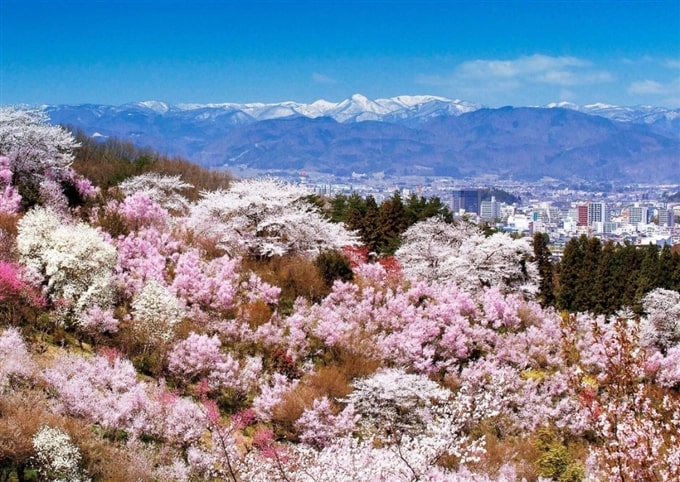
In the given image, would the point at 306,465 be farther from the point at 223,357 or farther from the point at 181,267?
the point at 181,267

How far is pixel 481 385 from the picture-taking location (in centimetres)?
1232

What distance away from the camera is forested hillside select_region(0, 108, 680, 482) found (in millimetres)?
7430

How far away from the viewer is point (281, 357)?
1173 cm

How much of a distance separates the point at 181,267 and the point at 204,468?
20.2 ft

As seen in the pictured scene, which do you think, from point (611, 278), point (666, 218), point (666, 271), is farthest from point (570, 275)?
point (666, 218)

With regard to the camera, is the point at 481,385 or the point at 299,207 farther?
the point at 299,207

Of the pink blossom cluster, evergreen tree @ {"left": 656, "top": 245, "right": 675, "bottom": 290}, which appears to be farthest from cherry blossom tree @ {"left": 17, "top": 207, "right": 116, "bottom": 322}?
evergreen tree @ {"left": 656, "top": 245, "right": 675, "bottom": 290}

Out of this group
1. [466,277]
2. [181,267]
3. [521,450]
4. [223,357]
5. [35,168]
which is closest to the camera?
[521,450]

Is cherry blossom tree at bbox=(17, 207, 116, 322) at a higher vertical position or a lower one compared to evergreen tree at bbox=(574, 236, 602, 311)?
higher

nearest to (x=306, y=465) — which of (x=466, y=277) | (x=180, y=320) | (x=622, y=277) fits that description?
(x=180, y=320)

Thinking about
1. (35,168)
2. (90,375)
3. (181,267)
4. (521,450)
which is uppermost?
(35,168)

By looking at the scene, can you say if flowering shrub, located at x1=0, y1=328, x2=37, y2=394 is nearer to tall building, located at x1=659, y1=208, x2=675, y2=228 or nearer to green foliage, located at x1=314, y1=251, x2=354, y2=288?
green foliage, located at x1=314, y1=251, x2=354, y2=288

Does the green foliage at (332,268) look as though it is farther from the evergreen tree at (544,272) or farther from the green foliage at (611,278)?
the green foliage at (611,278)

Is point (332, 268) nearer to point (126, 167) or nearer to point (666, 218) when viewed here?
point (126, 167)
